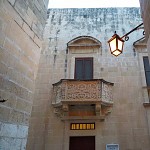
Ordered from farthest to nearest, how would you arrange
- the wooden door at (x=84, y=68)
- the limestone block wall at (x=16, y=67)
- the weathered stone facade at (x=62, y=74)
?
the wooden door at (x=84, y=68), the weathered stone facade at (x=62, y=74), the limestone block wall at (x=16, y=67)

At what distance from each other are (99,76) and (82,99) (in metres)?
2.00

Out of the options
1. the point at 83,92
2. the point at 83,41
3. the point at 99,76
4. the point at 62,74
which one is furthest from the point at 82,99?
the point at 83,41

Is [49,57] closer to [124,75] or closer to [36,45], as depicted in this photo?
[124,75]

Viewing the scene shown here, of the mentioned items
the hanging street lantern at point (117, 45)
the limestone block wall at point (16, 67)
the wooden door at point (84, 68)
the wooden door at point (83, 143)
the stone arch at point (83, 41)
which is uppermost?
the stone arch at point (83, 41)

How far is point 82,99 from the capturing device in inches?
341

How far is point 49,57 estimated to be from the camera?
10.9 meters

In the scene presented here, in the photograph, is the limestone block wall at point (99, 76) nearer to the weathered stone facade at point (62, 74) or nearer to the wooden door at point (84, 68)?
the weathered stone facade at point (62, 74)

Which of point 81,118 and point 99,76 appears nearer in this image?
point 81,118

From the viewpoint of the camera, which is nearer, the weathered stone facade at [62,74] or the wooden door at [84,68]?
the weathered stone facade at [62,74]

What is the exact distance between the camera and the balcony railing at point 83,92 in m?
8.65

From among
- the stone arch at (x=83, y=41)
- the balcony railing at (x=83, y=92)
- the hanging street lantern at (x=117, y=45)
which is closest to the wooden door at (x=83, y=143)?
the balcony railing at (x=83, y=92)

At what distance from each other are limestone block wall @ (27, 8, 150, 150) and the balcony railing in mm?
598

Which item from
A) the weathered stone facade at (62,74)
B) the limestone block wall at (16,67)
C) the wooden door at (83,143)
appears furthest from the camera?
the wooden door at (83,143)

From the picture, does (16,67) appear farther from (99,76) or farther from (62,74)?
(99,76)
